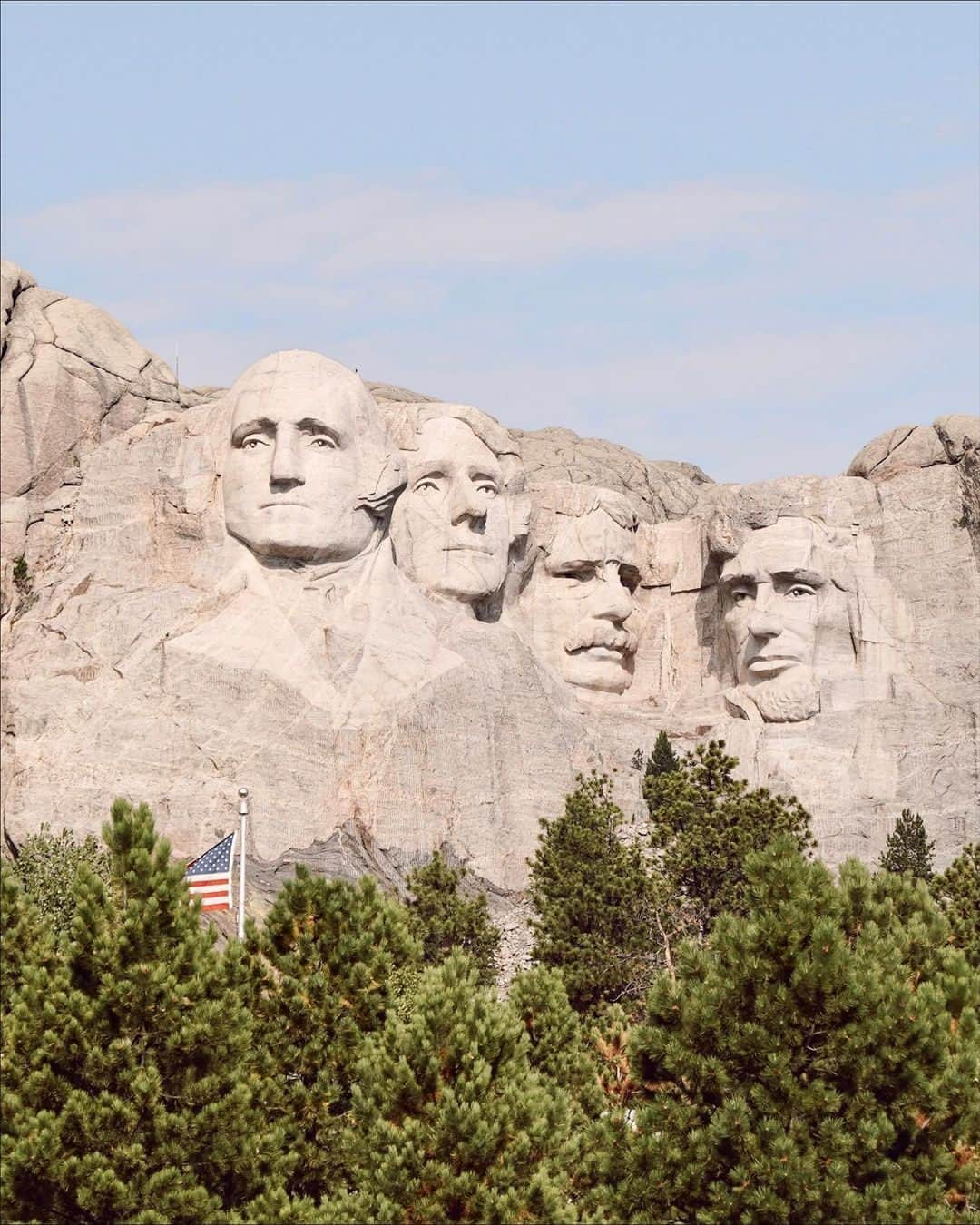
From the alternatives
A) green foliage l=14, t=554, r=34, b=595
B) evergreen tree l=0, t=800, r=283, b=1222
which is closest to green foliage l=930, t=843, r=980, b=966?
evergreen tree l=0, t=800, r=283, b=1222

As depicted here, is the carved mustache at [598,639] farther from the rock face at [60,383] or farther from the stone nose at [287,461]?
the rock face at [60,383]

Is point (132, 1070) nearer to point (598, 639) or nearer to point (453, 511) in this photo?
point (453, 511)

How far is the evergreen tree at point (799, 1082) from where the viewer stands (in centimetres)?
2669

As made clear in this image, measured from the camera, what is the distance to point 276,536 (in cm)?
4119

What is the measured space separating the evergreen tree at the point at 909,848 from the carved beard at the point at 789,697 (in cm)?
227

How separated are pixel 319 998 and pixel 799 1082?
16.0 ft

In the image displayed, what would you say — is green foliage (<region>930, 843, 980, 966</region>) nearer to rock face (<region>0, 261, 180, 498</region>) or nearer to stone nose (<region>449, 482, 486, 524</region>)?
stone nose (<region>449, 482, 486, 524</region>)

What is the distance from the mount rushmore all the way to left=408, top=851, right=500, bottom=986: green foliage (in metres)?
1.87

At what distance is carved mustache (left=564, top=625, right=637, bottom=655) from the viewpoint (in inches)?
1817

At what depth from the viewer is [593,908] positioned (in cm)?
3809

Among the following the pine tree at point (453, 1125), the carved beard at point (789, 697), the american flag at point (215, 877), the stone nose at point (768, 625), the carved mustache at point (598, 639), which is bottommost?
the pine tree at point (453, 1125)

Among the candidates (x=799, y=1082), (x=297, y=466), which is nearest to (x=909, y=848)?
(x=297, y=466)

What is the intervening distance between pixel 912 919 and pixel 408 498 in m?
16.6

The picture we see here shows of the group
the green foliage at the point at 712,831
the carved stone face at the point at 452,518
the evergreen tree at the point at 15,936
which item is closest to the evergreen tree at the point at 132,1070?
the evergreen tree at the point at 15,936
